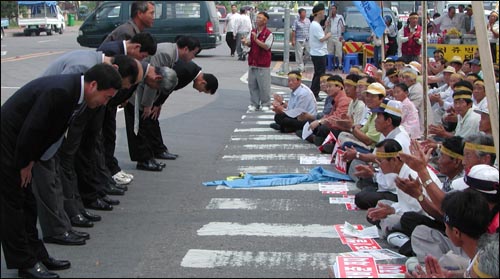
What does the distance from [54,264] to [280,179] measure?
12.4ft

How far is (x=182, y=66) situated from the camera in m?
9.13

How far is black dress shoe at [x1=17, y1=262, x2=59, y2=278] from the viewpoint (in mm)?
5176

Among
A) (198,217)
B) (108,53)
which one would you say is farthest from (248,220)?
(108,53)

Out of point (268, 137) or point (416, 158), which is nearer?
point (416, 158)

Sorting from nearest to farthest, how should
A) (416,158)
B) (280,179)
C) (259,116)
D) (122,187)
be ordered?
(416,158), (122,187), (280,179), (259,116)

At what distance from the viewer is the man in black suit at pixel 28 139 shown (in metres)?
5.08

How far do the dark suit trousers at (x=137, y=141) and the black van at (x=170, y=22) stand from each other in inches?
663

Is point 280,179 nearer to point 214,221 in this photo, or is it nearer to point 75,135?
point 214,221

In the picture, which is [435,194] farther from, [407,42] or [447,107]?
[407,42]

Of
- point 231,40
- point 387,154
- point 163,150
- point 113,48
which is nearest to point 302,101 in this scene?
point 163,150

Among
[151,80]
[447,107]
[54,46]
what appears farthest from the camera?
[54,46]

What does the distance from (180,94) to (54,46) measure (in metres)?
16.5

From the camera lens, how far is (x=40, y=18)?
141 feet

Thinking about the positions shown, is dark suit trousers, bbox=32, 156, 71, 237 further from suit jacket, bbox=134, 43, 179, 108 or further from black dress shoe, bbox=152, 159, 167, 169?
black dress shoe, bbox=152, 159, 167, 169
